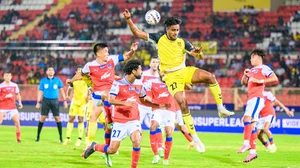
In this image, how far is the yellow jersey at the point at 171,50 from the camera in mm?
13938

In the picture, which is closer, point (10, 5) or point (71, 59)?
point (71, 59)

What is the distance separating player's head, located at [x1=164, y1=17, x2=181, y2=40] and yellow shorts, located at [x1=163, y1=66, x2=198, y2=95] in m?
A: 0.75

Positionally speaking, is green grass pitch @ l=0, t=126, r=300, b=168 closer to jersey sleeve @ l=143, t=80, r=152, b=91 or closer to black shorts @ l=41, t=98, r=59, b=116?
black shorts @ l=41, t=98, r=59, b=116

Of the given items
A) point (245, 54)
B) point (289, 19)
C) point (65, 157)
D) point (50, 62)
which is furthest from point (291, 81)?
point (65, 157)

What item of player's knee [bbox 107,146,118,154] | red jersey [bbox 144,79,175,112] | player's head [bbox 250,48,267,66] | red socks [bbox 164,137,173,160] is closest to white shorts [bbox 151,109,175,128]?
red jersey [bbox 144,79,175,112]

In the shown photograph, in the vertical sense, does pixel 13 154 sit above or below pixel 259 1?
below

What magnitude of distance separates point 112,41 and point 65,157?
22.8 metres

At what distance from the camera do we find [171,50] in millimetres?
13930

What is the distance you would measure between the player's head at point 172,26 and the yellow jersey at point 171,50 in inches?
5.9

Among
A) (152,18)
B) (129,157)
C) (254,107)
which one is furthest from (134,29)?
(129,157)

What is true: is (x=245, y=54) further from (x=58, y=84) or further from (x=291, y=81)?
(x=58, y=84)

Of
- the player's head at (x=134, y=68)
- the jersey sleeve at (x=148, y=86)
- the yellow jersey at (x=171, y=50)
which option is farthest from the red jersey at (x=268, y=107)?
the player's head at (x=134, y=68)

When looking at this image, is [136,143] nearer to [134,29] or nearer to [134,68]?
[134,68]

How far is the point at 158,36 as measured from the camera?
14.0 metres
